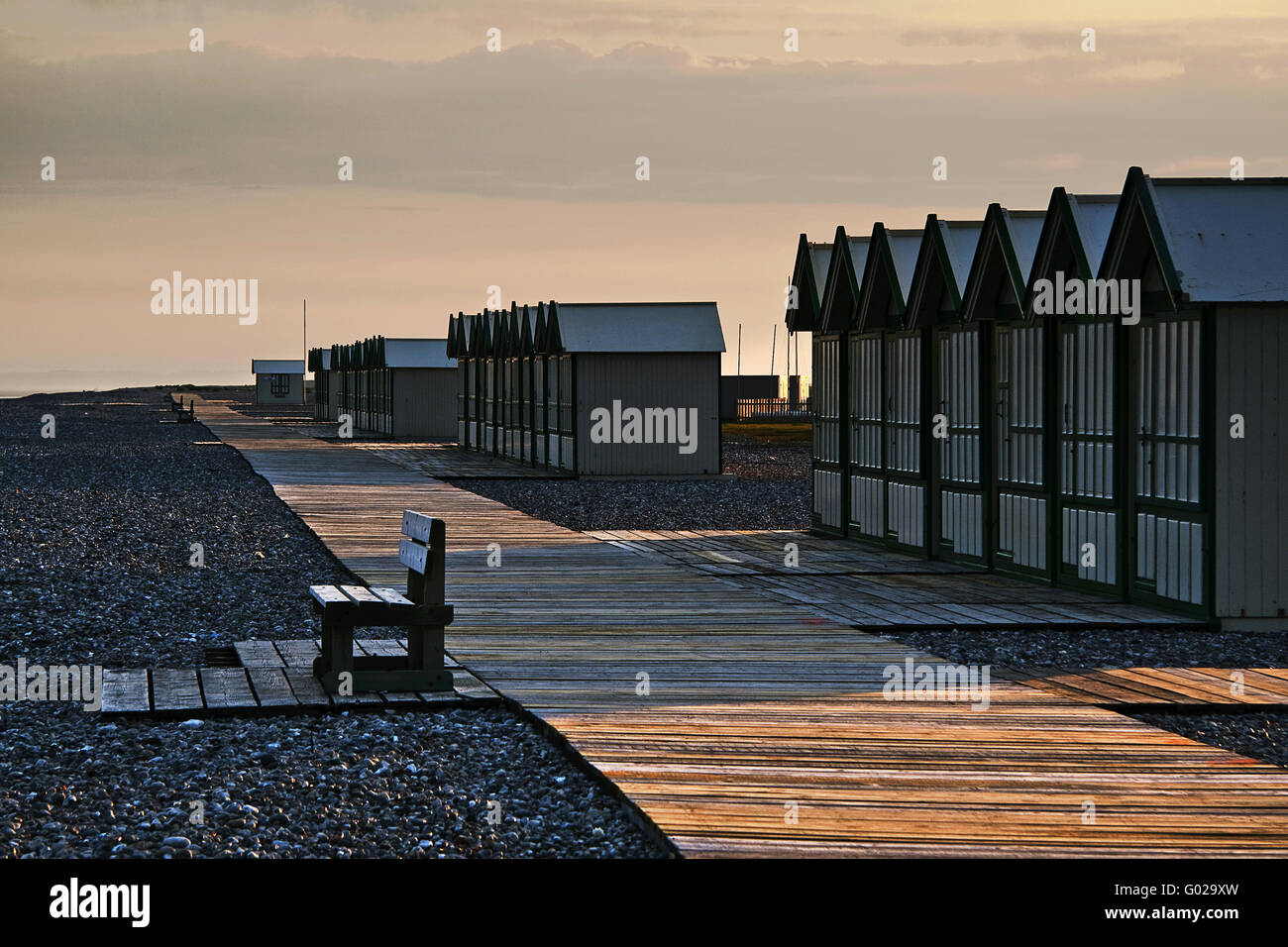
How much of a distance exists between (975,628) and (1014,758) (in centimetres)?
416

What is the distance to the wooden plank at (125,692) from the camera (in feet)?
26.4

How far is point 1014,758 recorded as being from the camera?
22.3ft

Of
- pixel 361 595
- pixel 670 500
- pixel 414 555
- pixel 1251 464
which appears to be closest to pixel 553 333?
pixel 670 500

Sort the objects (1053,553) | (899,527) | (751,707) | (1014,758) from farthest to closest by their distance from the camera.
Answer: (899,527)
(1053,553)
(751,707)
(1014,758)

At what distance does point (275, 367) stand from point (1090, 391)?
9357 centimetres

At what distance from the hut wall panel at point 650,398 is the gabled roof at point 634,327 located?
18cm

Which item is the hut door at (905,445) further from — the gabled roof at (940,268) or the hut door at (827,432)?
the hut door at (827,432)

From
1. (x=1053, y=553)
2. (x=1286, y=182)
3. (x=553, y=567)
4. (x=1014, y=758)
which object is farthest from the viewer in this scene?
(x=553, y=567)

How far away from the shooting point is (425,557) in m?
8.30

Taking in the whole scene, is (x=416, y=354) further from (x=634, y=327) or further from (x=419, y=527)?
(x=419, y=527)

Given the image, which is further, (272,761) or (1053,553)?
(1053,553)

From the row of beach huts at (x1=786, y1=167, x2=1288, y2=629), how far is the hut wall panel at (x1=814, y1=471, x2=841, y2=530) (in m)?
0.51
